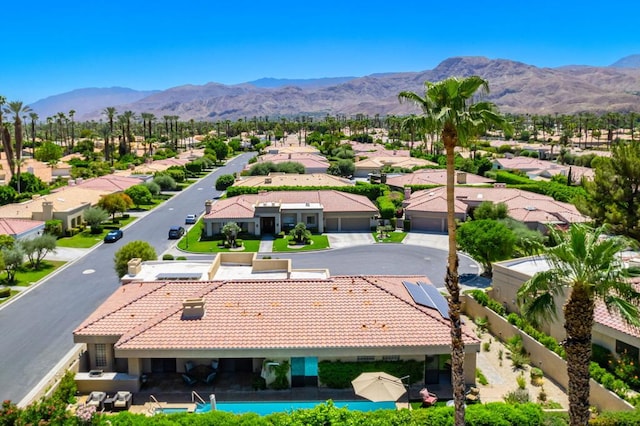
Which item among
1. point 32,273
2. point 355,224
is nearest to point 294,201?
point 355,224

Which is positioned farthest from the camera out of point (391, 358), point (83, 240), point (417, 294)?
point (83, 240)

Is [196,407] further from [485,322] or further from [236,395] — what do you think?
[485,322]

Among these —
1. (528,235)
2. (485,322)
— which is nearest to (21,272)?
(485,322)

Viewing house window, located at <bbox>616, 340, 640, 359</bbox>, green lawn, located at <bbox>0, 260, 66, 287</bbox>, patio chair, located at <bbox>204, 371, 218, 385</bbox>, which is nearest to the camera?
house window, located at <bbox>616, 340, 640, 359</bbox>

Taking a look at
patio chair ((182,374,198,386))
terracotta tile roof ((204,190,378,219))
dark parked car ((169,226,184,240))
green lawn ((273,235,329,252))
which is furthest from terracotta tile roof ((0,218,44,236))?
patio chair ((182,374,198,386))

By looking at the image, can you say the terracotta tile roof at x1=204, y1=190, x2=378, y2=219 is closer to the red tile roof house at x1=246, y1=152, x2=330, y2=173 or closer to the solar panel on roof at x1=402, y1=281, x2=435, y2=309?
the red tile roof house at x1=246, y1=152, x2=330, y2=173

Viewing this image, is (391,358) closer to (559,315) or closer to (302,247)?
(559,315)

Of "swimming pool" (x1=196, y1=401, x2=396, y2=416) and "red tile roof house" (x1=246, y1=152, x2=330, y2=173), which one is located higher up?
"red tile roof house" (x1=246, y1=152, x2=330, y2=173)

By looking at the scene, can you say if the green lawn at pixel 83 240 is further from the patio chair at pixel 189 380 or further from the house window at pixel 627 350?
the house window at pixel 627 350
